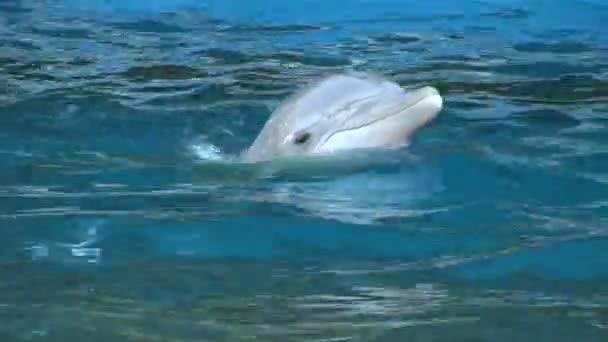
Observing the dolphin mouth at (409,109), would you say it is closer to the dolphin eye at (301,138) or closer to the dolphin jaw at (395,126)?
the dolphin jaw at (395,126)

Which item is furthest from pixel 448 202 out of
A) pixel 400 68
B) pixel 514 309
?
pixel 400 68

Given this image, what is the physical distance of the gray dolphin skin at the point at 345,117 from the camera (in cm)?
629

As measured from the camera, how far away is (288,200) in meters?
5.93

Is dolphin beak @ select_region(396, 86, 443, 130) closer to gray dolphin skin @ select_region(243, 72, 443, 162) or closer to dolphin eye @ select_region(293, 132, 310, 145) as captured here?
gray dolphin skin @ select_region(243, 72, 443, 162)

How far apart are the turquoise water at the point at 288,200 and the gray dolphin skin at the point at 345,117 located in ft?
0.57

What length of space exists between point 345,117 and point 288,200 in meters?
0.71

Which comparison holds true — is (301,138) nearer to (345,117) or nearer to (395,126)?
(345,117)

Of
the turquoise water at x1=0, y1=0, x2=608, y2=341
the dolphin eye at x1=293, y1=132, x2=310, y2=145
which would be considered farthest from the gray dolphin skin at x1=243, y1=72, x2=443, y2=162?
the turquoise water at x1=0, y1=0, x2=608, y2=341

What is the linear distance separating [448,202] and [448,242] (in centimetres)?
65

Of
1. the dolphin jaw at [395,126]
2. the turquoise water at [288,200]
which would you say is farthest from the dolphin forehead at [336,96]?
the turquoise water at [288,200]

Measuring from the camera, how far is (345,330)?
13.5ft

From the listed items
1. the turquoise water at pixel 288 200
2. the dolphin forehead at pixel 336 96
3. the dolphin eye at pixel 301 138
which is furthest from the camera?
the dolphin eye at pixel 301 138

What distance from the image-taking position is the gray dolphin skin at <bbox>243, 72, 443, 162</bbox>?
20.6ft

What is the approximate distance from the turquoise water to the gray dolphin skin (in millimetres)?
175
